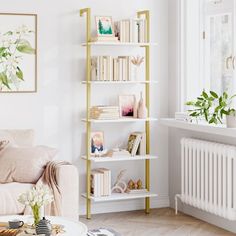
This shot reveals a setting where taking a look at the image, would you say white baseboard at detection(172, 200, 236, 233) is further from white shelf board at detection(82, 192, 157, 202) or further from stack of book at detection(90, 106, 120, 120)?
stack of book at detection(90, 106, 120, 120)

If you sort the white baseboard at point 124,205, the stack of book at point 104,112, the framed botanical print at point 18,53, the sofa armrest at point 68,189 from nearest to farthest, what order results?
A: the sofa armrest at point 68,189, the framed botanical print at point 18,53, the stack of book at point 104,112, the white baseboard at point 124,205

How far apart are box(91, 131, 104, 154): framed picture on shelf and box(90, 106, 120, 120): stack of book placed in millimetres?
190

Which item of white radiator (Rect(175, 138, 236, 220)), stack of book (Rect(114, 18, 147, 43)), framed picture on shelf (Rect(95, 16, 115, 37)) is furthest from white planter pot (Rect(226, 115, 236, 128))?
framed picture on shelf (Rect(95, 16, 115, 37))

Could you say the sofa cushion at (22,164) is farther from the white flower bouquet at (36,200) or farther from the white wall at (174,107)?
the white wall at (174,107)

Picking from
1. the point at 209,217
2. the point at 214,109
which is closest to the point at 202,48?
the point at 214,109

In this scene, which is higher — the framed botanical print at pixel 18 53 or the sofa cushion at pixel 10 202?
the framed botanical print at pixel 18 53


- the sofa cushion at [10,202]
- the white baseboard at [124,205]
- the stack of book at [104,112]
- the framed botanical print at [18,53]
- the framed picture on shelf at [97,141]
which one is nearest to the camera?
the sofa cushion at [10,202]

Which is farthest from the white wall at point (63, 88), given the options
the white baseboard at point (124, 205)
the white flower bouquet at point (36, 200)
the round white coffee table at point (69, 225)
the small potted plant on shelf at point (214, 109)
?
the white flower bouquet at point (36, 200)

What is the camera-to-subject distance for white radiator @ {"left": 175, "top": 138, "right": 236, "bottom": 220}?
4.91m

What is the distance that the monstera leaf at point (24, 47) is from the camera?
540 centimetres

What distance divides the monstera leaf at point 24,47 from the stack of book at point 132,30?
805 mm

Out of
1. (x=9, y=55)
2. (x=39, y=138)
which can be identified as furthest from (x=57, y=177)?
(x=9, y=55)

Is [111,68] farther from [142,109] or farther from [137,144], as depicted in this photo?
[137,144]

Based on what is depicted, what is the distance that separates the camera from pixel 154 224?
536 cm
